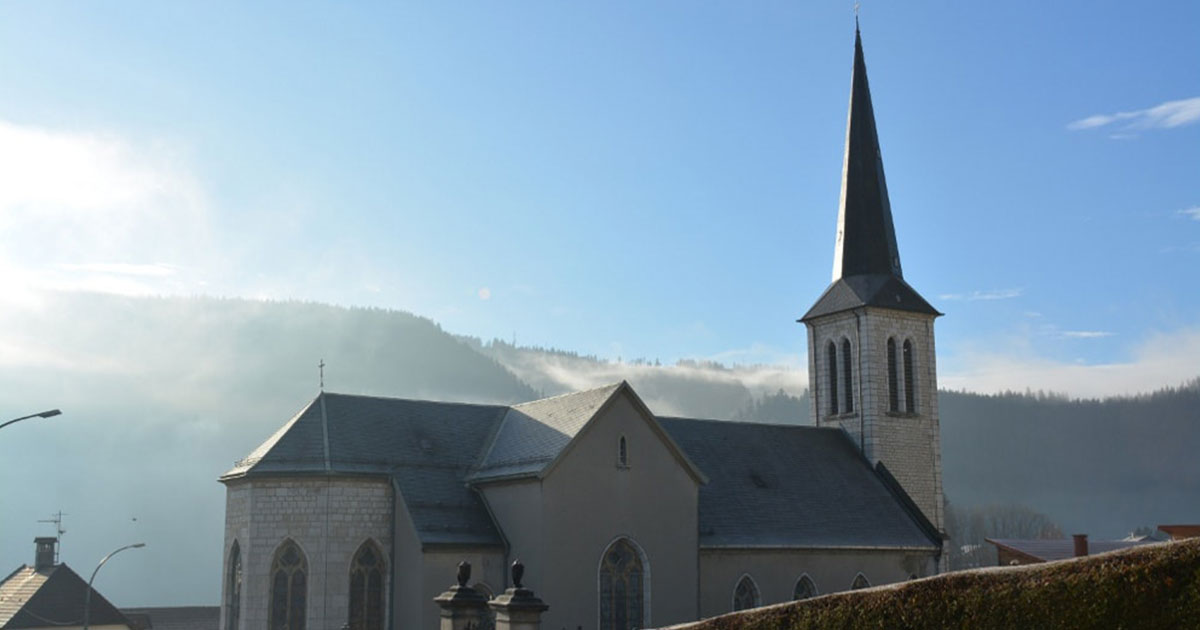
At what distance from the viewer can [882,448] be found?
49.2 meters

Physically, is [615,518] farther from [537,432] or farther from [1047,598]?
[1047,598]

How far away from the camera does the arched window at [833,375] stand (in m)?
51.4

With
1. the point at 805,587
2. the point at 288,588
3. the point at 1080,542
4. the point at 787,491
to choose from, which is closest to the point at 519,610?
the point at 288,588

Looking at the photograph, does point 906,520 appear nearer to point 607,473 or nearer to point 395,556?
point 607,473

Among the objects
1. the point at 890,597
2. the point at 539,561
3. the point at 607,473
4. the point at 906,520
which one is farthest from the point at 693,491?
the point at 890,597

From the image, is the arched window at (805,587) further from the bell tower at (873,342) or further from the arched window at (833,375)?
the arched window at (833,375)

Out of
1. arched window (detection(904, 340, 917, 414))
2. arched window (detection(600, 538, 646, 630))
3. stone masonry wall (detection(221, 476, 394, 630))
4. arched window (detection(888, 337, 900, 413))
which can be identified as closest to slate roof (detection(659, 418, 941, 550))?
arched window (detection(888, 337, 900, 413))

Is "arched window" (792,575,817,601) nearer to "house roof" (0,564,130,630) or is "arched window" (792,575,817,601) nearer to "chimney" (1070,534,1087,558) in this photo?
"chimney" (1070,534,1087,558)

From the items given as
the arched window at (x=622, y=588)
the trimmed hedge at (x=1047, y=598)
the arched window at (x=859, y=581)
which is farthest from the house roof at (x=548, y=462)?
the trimmed hedge at (x=1047, y=598)

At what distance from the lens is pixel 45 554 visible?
63875 mm

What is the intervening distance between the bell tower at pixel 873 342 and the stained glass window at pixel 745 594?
11016mm

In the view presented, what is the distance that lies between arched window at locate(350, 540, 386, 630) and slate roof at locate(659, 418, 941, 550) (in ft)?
33.3

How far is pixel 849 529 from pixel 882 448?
20.2 feet

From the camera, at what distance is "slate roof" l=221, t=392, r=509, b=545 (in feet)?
119
